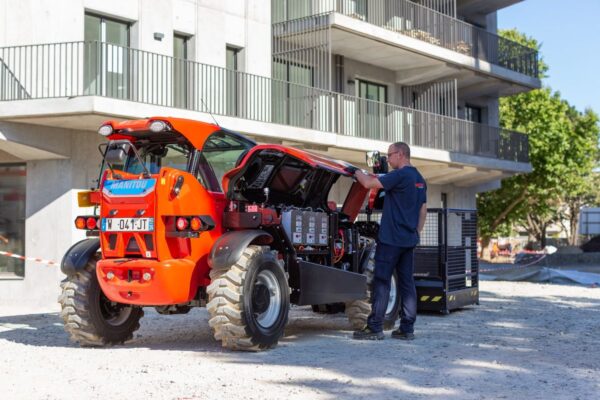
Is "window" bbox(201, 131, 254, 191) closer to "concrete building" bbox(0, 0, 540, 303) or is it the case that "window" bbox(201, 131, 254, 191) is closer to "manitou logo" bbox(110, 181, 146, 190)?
"manitou logo" bbox(110, 181, 146, 190)

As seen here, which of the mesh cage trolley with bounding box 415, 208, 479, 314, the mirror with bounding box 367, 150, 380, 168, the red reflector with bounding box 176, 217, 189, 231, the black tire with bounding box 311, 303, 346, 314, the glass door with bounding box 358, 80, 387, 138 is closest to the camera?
the red reflector with bounding box 176, 217, 189, 231

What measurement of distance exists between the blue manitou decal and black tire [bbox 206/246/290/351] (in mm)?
1081

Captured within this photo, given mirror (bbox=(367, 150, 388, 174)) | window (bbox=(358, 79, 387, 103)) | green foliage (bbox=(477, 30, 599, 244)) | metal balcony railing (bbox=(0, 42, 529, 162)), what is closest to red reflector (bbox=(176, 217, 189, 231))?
mirror (bbox=(367, 150, 388, 174))

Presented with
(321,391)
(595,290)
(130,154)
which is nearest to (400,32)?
(595,290)

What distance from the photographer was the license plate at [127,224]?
27.0 ft

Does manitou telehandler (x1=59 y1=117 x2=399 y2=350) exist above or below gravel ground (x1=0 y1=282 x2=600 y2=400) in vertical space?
above

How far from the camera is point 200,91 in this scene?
19672mm

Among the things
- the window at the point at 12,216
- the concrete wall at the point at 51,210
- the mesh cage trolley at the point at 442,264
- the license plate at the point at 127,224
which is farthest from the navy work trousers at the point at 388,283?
the window at the point at 12,216

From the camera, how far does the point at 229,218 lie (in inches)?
344

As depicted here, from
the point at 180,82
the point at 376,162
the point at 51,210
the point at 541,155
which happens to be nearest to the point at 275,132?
the point at 180,82

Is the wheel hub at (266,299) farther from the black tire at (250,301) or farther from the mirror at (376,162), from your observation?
the mirror at (376,162)

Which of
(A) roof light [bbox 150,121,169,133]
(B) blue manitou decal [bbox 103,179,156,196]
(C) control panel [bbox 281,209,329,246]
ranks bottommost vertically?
(C) control panel [bbox 281,209,329,246]

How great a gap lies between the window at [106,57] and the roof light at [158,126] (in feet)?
28.5

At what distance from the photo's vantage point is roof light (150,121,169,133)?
27.5 feet
